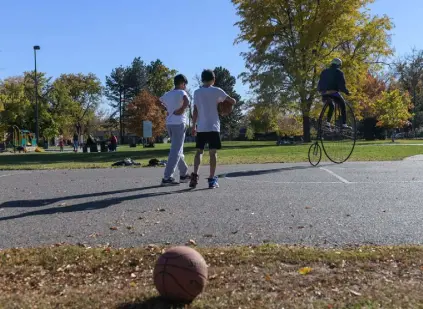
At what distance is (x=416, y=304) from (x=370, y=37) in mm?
33492

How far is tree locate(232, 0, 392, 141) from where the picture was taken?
105 feet

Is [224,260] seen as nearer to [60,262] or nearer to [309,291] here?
[309,291]

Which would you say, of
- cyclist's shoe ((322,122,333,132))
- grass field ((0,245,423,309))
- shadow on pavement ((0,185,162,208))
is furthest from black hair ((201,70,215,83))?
grass field ((0,245,423,309))

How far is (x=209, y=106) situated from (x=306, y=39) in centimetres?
2598

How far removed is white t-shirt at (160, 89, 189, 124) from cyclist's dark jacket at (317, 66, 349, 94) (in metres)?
2.75

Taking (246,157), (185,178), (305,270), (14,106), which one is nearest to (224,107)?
(185,178)

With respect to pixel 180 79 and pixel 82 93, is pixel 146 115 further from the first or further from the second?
pixel 180 79

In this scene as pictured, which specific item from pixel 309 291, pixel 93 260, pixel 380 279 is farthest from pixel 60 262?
pixel 380 279

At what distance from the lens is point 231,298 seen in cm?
301

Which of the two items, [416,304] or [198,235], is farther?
[198,235]

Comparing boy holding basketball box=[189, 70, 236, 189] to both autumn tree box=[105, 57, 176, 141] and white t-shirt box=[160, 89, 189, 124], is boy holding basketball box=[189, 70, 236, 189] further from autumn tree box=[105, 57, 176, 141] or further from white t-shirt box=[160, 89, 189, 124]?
autumn tree box=[105, 57, 176, 141]

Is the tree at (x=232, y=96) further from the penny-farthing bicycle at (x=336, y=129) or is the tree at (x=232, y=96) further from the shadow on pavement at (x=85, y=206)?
the shadow on pavement at (x=85, y=206)

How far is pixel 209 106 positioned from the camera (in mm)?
7488

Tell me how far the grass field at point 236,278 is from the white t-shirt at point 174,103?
4.22 meters
